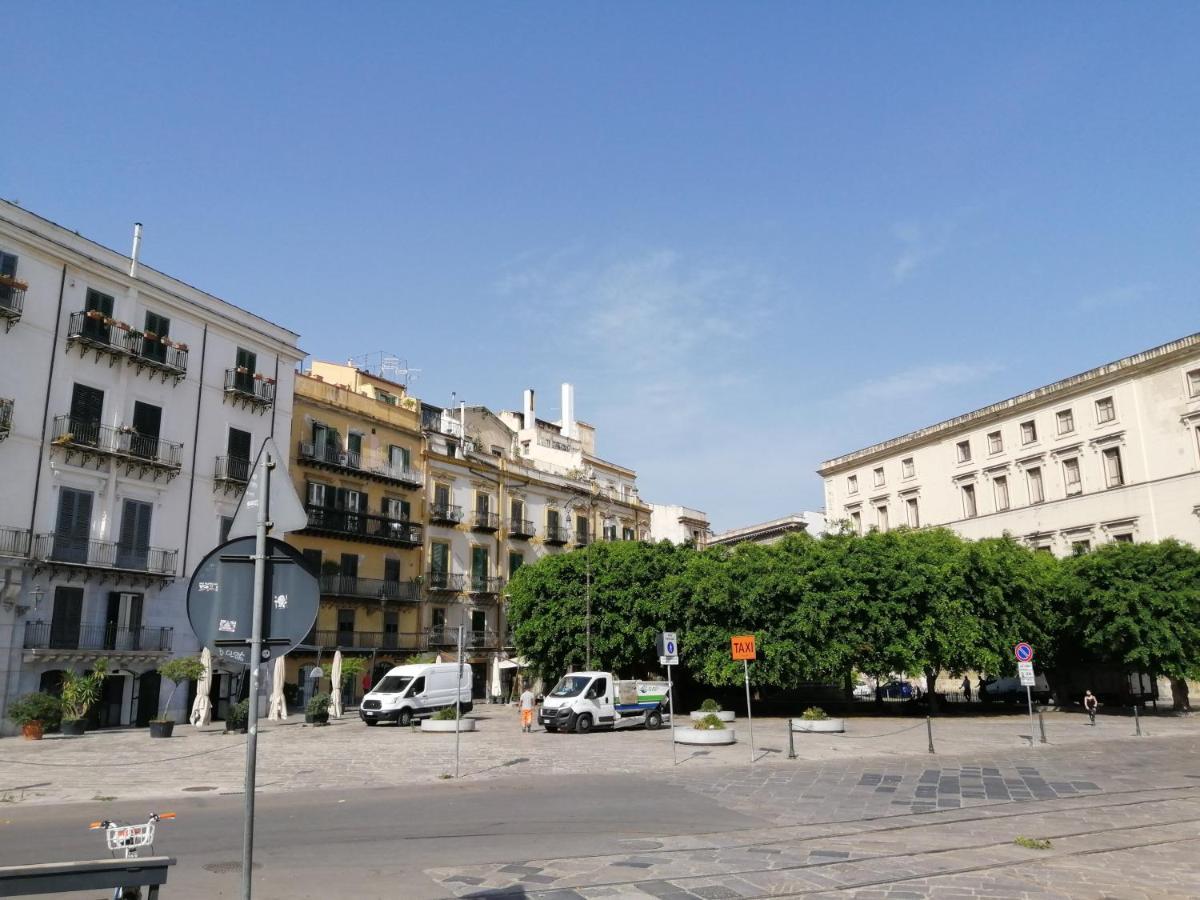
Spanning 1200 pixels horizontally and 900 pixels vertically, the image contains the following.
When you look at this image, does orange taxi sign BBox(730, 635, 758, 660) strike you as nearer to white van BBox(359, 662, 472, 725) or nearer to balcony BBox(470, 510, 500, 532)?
white van BBox(359, 662, 472, 725)

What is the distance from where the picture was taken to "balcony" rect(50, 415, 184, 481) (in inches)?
1180

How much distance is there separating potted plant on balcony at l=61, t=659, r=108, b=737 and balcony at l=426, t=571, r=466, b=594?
1982 cm

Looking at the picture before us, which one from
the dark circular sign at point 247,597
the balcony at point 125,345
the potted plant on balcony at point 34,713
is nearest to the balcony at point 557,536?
the balcony at point 125,345

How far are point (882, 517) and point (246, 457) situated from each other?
146 ft

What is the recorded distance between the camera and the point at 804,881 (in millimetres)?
9094

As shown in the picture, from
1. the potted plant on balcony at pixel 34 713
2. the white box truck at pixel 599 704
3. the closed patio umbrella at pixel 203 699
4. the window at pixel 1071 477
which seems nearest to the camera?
the potted plant on balcony at pixel 34 713

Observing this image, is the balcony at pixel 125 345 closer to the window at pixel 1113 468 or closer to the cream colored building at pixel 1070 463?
the cream colored building at pixel 1070 463

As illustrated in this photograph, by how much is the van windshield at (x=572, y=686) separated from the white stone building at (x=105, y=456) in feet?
47.7

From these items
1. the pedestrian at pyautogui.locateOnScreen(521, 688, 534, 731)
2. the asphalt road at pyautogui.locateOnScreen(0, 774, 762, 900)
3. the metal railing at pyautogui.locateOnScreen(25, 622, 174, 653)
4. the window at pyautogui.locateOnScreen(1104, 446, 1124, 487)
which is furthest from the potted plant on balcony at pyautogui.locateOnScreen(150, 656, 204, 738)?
the window at pyautogui.locateOnScreen(1104, 446, 1124, 487)

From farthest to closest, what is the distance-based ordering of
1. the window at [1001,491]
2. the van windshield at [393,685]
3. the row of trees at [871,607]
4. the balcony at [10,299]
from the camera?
1. the window at [1001,491]
2. the row of trees at [871,607]
3. the van windshield at [393,685]
4. the balcony at [10,299]

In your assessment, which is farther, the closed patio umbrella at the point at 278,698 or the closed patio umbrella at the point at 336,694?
the closed patio umbrella at the point at 336,694

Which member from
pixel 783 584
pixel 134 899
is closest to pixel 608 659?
pixel 783 584

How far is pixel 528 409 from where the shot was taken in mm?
66750

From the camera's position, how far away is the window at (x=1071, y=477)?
50.5 metres
